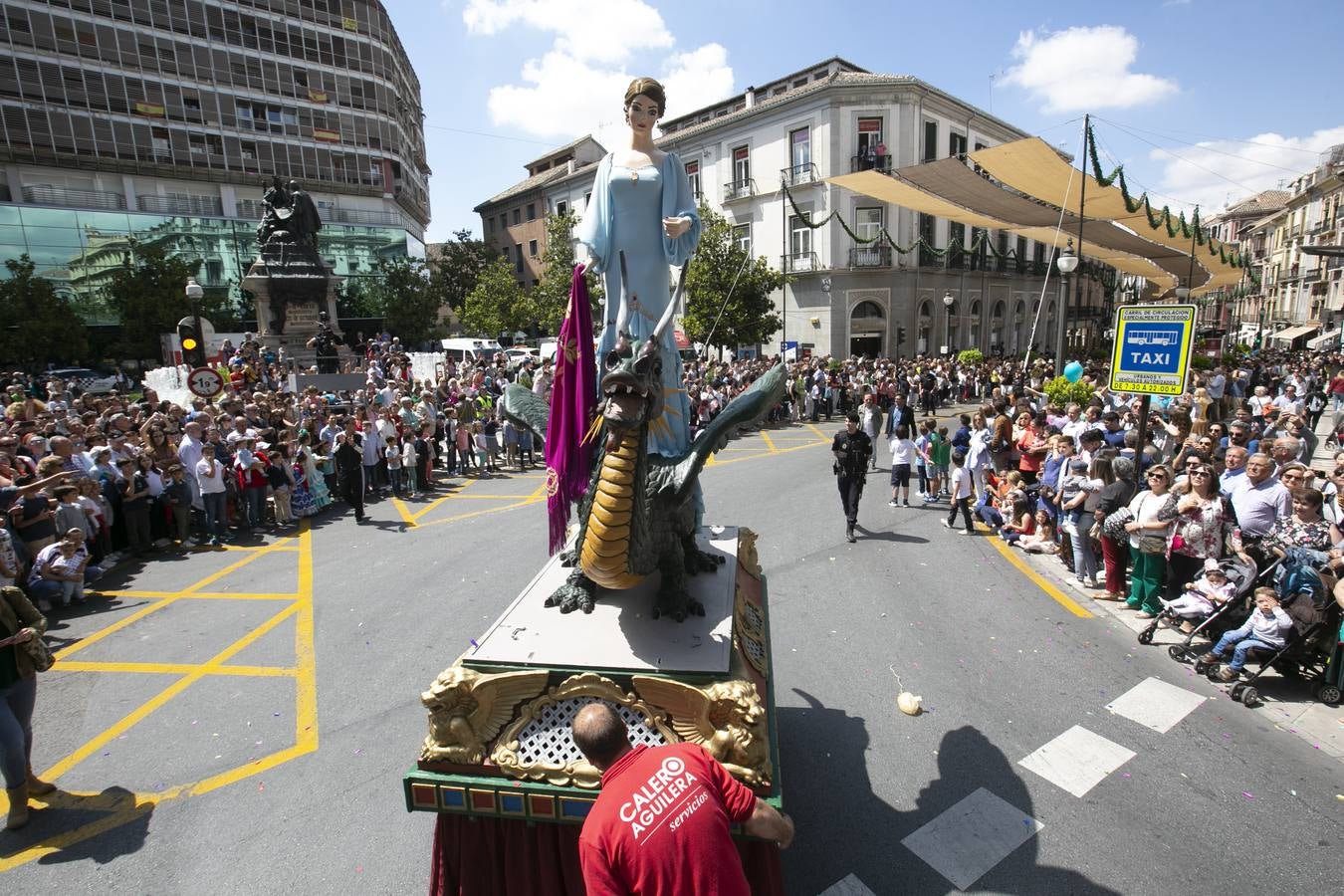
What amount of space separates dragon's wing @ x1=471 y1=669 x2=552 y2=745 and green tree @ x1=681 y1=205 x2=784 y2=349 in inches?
889

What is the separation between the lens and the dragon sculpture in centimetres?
306

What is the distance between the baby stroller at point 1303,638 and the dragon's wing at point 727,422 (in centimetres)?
426

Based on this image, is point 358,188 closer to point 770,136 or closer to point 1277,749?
point 770,136

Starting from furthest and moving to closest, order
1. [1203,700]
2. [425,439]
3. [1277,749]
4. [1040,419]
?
[425,439] → [1040,419] → [1203,700] → [1277,749]

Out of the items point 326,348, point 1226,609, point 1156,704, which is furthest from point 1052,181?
point 326,348

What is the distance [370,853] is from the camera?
346cm

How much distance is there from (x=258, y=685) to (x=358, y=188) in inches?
1822

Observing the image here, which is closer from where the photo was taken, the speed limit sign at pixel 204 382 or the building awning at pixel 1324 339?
the speed limit sign at pixel 204 382

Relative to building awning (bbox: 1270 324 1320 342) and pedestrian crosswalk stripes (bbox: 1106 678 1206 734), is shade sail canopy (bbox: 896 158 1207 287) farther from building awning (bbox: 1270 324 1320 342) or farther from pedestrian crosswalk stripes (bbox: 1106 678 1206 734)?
building awning (bbox: 1270 324 1320 342)

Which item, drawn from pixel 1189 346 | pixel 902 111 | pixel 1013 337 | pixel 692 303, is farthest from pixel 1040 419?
pixel 1013 337

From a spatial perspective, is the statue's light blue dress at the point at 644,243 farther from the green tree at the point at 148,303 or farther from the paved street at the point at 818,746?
the green tree at the point at 148,303

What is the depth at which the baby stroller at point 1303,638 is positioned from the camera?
15.1ft

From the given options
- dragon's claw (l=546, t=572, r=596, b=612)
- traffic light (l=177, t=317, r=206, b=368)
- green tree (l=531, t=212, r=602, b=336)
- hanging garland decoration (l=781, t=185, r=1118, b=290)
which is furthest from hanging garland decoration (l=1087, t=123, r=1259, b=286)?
green tree (l=531, t=212, r=602, b=336)

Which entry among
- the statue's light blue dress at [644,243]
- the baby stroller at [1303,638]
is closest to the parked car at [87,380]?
the statue's light blue dress at [644,243]
